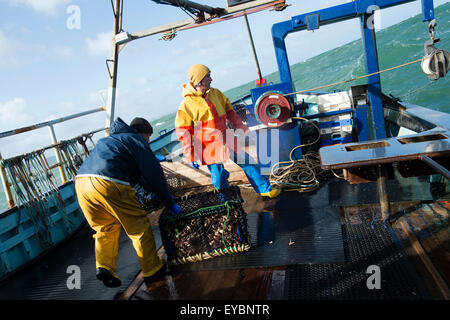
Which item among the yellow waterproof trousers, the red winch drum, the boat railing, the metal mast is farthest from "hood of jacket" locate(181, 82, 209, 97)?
the metal mast

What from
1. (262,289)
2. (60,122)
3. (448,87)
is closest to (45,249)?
(60,122)

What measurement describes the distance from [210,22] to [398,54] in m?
17.6

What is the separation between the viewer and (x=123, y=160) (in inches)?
98.2

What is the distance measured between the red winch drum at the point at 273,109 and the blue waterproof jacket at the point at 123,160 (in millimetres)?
2024

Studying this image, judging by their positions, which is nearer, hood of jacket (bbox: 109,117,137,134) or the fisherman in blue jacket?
the fisherman in blue jacket

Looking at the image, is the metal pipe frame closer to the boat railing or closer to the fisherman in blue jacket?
the fisherman in blue jacket

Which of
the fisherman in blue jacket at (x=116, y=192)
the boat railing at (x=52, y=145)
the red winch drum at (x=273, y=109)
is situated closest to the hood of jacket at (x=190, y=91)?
the fisherman in blue jacket at (x=116, y=192)

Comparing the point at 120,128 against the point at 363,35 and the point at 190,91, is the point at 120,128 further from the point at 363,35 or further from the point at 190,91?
the point at 363,35

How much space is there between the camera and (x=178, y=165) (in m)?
4.86

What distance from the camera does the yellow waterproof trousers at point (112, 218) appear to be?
239 cm

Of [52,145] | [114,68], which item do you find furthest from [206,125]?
[114,68]

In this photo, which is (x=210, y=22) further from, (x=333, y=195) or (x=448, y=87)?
(x=448, y=87)

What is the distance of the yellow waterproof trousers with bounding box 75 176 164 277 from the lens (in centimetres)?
239
